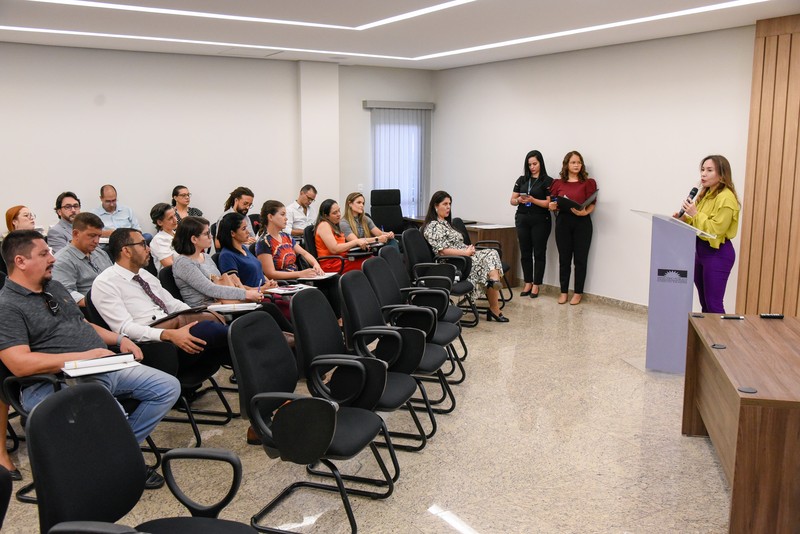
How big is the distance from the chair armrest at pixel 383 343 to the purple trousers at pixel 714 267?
2.85 metres

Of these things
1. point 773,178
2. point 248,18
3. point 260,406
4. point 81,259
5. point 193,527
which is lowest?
point 193,527

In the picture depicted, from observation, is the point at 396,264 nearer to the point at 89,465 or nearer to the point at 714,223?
the point at 714,223

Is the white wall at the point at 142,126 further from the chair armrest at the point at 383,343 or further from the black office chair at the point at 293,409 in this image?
the black office chair at the point at 293,409

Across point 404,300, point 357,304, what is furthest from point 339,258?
point 357,304

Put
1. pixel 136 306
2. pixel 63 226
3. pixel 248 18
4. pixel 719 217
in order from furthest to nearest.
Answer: pixel 63 226, pixel 248 18, pixel 719 217, pixel 136 306

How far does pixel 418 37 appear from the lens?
7.17m

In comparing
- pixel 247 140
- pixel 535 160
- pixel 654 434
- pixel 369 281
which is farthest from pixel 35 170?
pixel 654 434

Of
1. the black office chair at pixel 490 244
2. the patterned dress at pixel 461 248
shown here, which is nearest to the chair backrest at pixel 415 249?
the patterned dress at pixel 461 248

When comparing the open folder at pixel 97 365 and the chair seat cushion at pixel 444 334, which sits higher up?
the open folder at pixel 97 365

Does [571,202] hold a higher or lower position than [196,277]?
higher

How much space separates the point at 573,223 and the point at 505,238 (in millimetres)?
A: 995

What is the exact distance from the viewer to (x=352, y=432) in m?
3.14

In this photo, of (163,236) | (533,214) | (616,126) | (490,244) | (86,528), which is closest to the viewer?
(86,528)

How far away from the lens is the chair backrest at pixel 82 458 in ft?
6.81
